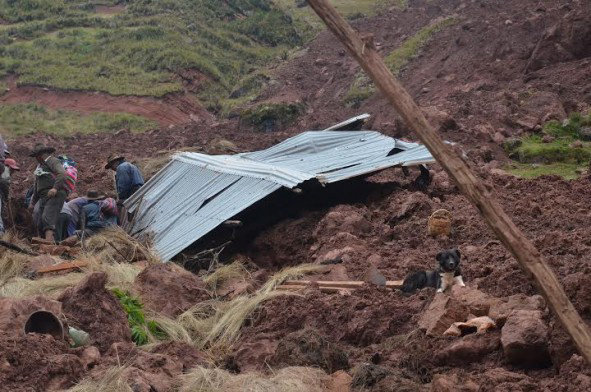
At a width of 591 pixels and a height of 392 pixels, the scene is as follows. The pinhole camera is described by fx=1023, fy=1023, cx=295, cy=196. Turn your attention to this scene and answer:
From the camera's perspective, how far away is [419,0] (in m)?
40.0

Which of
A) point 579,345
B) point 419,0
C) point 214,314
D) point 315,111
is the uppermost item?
point 579,345

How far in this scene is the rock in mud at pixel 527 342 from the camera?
18.4 ft

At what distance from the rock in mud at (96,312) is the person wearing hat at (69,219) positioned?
5.13 metres

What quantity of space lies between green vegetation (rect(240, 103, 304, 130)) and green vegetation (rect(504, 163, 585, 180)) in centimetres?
1165

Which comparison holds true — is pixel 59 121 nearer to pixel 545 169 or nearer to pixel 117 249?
pixel 545 169

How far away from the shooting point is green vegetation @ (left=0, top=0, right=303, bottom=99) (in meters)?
32.9

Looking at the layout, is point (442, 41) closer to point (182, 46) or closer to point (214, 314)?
point (182, 46)

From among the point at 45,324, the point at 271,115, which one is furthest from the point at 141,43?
the point at 45,324

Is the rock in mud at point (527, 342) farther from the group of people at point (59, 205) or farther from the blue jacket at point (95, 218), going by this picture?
the blue jacket at point (95, 218)

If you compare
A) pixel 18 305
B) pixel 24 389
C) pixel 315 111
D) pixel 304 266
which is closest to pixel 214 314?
pixel 304 266

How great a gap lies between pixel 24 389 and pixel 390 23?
3207cm

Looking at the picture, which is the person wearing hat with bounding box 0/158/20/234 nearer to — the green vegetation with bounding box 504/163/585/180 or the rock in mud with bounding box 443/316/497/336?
the green vegetation with bounding box 504/163/585/180

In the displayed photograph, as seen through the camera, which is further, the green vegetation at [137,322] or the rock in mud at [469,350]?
the green vegetation at [137,322]

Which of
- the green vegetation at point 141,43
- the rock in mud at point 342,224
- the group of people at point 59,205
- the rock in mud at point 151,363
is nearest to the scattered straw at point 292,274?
the rock in mud at point 342,224
